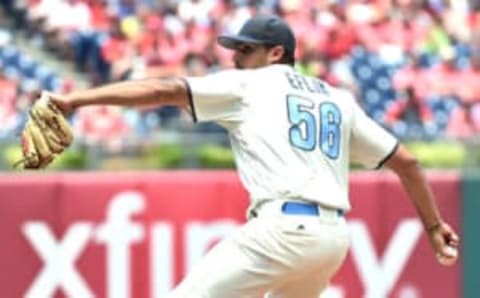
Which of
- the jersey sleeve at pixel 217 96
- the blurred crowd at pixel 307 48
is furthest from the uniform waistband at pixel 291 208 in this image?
the blurred crowd at pixel 307 48

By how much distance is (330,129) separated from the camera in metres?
5.11

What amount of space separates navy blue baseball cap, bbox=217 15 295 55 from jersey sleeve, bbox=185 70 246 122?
0.49 feet

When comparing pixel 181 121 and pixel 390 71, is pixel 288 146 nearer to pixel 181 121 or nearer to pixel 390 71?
pixel 181 121

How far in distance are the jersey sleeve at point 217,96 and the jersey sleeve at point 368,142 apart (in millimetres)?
499

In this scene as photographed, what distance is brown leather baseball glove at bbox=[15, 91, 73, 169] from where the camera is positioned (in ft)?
15.8

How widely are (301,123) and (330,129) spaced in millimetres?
132

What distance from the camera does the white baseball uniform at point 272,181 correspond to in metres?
4.97

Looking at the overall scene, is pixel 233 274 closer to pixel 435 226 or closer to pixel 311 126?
pixel 311 126

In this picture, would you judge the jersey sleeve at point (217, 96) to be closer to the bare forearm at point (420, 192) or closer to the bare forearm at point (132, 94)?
the bare forearm at point (132, 94)

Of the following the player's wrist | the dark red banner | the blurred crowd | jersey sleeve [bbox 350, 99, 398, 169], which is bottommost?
the blurred crowd

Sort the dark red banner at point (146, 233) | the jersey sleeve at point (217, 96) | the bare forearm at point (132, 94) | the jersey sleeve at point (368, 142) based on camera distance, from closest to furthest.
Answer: the bare forearm at point (132, 94), the jersey sleeve at point (217, 96), the jersey sleeve at point (368, 142), the dark red banner at point (146, 233)

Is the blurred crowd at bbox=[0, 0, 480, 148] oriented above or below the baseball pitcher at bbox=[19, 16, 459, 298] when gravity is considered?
below

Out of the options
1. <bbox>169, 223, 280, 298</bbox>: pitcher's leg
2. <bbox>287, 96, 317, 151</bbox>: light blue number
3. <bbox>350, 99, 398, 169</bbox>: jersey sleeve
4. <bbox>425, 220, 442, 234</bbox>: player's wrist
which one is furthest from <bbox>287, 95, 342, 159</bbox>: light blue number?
<bbox>425, 220, 442, 234</bbox>: player's wrist

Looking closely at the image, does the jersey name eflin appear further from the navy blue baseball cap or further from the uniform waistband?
the uniform waistband
